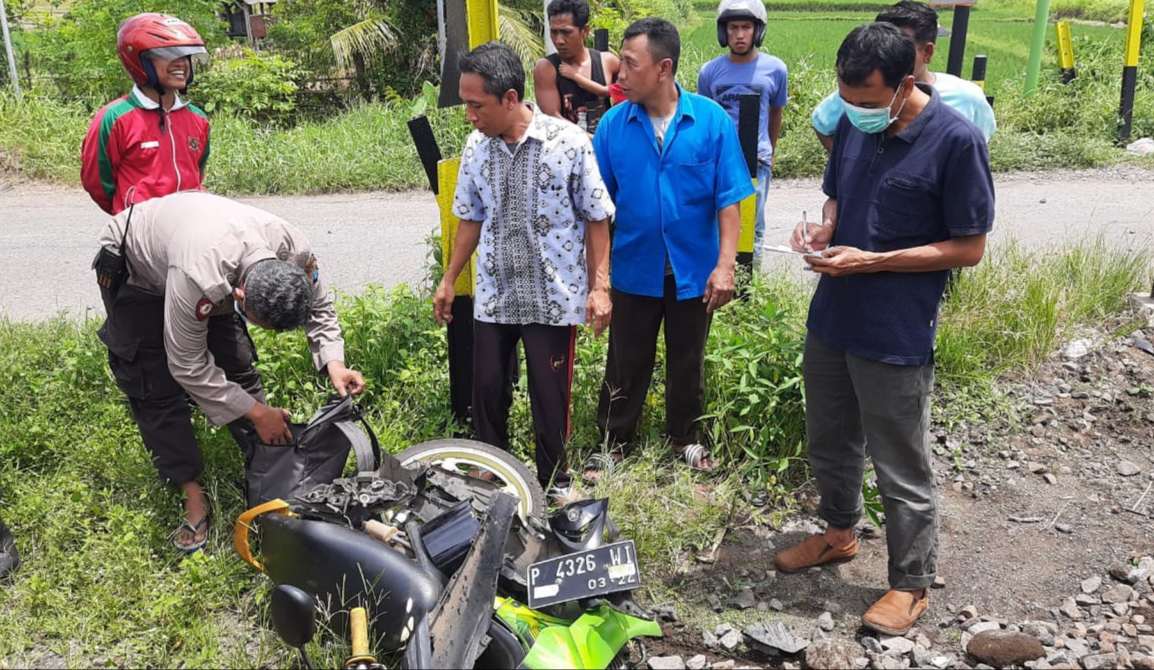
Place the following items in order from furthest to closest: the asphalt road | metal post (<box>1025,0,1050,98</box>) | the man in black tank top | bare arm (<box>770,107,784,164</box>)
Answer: metal post (<box>1025,0,1050,98</box>)
the asphalt road
the man in black tank top
bare arm (<box>770,107,784,164</box>)

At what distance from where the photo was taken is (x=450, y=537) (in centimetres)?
293

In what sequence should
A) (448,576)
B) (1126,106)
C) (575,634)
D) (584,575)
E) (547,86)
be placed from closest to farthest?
1. (575,634)
2. (584,575)
3. (448,576)
4. (547,86)
5. (1126,106)

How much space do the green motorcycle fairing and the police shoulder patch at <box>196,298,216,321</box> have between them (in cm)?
137

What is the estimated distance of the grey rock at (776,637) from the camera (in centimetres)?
312

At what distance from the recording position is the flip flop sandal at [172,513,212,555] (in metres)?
3.65

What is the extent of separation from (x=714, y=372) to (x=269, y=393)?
209 cm

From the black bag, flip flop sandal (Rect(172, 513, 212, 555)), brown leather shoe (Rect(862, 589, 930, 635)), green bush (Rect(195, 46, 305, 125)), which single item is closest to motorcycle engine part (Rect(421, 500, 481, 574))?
the black bag

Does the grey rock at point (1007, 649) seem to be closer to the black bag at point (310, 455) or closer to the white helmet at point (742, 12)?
the black bag at point (310, 455)

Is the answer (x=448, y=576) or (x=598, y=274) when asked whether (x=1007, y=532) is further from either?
(x=448, y=576)

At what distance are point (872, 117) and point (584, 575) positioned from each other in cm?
162

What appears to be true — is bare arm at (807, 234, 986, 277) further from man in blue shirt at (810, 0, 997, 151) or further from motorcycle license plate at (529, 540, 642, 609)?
man in blue shirt at (810, 0, 997, 151)

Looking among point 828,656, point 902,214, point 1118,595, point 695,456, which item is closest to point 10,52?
point 695,456

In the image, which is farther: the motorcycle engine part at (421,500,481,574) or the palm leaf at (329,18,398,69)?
the palm leaf at (329,18,398,69)

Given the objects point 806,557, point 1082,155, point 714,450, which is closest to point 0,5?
point 714,450
